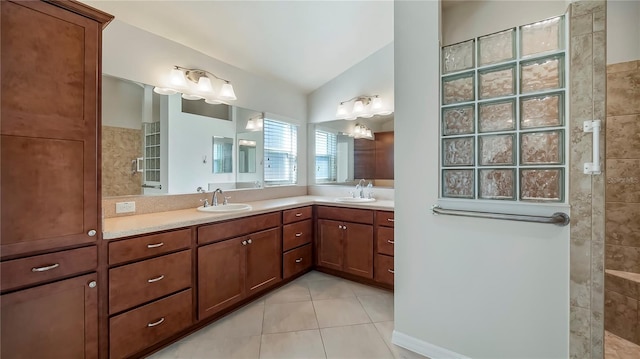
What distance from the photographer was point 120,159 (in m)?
2.04

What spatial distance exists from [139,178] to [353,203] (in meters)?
2.00

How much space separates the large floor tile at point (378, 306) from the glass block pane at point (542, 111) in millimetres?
1757

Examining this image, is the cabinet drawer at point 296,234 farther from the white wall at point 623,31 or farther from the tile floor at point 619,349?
the white wall at point 623,31

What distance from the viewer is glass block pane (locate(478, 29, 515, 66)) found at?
1.48 metres

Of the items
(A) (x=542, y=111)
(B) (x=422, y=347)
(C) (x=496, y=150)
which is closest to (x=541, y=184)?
(C) (x=496, y=150)

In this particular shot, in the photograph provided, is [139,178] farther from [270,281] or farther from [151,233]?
[270,281]

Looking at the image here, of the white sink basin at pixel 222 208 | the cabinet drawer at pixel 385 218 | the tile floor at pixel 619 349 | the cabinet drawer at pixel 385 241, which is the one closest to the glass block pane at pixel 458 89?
the cabinet drawer at pixel 385 218

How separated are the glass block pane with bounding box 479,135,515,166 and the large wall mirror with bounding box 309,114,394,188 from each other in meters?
1.64

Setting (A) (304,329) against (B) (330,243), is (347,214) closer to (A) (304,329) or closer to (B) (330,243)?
(B) (330,243)

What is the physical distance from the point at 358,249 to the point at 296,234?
0.69 metres

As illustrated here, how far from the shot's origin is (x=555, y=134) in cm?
137

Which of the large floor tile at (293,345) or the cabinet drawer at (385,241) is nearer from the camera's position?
the large floor tile at (293,345)

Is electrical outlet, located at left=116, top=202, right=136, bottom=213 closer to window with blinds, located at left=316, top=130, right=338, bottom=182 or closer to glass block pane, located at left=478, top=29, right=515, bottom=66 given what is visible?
window with blinds, located at left=316, top=130, right=338, bottom=182

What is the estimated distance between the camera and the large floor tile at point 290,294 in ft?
8.22
